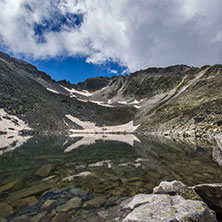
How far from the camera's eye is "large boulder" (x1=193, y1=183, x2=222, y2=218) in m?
5.12

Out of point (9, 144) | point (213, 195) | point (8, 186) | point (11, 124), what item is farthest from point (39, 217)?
point (11, 124)

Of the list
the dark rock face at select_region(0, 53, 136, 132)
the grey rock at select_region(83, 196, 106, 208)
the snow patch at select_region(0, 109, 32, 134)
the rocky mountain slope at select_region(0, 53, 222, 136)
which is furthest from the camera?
the dark rock face at select_region(0, 53, 136, 132)

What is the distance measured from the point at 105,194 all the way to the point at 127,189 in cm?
129

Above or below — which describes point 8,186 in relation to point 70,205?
above

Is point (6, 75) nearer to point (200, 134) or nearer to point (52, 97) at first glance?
point (52, 97)

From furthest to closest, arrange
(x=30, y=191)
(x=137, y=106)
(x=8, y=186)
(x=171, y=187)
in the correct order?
1. (x=137, y=106)
2. (x=8, y=186)
3. (x=30, y=191)
4. (x=171, y=187)

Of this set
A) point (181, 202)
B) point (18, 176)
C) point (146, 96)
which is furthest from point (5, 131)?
point (146, 96)

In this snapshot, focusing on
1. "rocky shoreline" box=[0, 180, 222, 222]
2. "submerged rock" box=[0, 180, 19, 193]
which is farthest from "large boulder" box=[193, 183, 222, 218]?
"submerged rock" box=[0, 180, 19, 193]

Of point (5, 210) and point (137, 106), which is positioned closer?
point (5, 210)

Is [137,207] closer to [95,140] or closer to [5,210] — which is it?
[5,210]

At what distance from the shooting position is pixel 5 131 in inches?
2397

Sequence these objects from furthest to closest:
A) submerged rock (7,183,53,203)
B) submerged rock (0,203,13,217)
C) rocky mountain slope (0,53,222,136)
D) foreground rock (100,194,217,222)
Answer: rocky mountain slope (0,53,222,136)
submerged rock (7,183,53,203)
submerged rock (0,203,13,217)
foreground rock (100,194,217,222)

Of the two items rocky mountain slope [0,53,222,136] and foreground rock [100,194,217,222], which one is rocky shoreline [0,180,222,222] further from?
rocky mountain slope [0,53,222,136]

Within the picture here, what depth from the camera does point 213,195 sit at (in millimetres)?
5242
